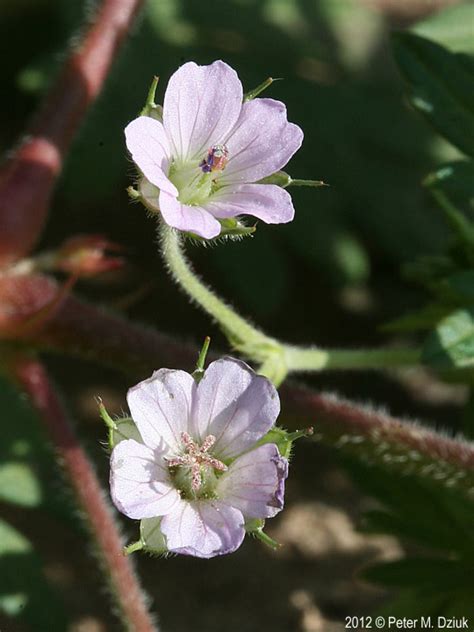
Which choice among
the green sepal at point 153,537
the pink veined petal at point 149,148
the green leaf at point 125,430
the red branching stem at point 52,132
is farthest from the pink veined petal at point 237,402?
the red branching stem at point 52,132

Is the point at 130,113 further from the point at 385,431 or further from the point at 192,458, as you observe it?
the point at 192,458

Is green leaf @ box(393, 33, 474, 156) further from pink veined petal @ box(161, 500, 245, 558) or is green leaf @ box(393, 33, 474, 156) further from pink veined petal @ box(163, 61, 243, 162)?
pink veined petal @ box(161, 500, 245, 558)

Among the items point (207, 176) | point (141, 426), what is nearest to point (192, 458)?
point (141, 426)

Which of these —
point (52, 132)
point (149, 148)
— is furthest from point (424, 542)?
point (52, 132)

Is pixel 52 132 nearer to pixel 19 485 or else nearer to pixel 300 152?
pixel 19 485

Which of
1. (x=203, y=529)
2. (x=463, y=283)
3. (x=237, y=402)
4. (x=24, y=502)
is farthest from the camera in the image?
(x=24, y=502)
